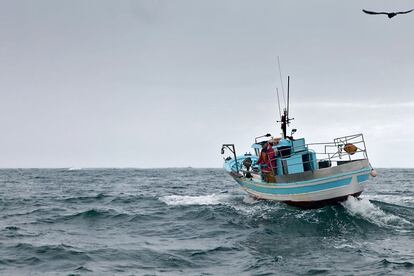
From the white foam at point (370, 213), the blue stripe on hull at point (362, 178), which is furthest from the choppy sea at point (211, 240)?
the blue stripe on hull at point (362, 178)

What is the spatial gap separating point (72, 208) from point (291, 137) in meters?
15.1

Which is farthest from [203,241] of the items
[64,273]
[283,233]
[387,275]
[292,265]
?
[387,275]

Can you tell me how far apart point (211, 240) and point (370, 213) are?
8864 mm

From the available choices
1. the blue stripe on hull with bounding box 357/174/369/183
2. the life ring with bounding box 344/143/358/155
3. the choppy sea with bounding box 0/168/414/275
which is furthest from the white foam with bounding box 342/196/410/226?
the life ring with bounding box 344/143/358/155

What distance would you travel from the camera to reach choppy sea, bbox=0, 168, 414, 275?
488 inches

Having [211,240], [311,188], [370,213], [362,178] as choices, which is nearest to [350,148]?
[362,178]

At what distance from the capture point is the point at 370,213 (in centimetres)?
2030

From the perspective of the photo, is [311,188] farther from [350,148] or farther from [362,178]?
[350,148]

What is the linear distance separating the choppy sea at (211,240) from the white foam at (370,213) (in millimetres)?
48

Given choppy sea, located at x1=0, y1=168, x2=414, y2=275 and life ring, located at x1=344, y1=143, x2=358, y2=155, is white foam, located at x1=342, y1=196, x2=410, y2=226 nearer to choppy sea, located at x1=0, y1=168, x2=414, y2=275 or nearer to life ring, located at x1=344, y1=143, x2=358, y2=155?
choppy sea, located at x1=0, y1=168, x2=414, y2=275

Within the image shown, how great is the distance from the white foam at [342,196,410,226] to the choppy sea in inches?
1.9

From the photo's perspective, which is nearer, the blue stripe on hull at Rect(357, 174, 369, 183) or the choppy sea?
the choppy sea

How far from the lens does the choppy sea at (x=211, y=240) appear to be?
1239cm

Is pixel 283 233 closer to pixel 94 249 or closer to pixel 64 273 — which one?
pixel 94 249
